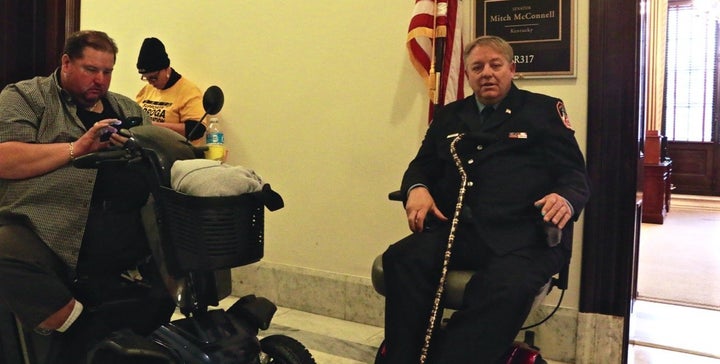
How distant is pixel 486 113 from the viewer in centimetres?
228

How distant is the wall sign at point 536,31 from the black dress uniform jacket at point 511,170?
48 cm

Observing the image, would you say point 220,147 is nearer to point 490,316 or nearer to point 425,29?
point 425,29

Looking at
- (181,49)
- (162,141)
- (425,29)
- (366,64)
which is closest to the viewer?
(162,141)

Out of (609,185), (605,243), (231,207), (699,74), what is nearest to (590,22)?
(609,185)

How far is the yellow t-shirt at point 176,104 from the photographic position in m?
3.39

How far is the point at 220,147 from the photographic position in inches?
134

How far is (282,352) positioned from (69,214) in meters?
0.79

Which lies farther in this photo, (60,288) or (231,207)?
(60,288)

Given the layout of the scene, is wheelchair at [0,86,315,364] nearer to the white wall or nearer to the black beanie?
the white wall

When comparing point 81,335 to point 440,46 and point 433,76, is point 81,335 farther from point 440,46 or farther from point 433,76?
point 440,46

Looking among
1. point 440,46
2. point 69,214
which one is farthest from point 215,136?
point 69,214

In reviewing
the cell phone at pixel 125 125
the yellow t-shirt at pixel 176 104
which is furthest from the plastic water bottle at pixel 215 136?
the cell phone at pixel 125 125

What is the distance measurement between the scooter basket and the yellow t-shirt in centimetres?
185

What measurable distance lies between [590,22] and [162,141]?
1763mm
